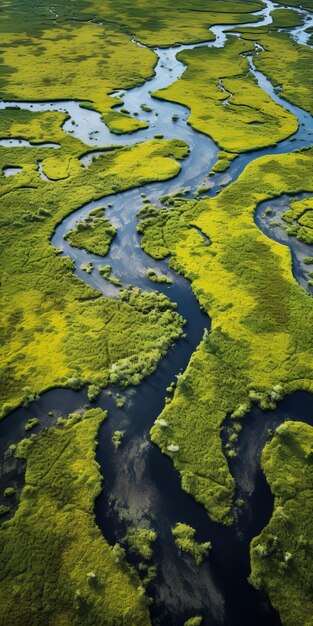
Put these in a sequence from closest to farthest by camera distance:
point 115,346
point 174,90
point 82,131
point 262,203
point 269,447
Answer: point 269,447, point 115,346, point 262,203, point 82,131, point 174,90

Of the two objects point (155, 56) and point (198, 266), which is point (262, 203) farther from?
point (155, 56)

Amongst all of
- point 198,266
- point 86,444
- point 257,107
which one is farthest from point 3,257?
point 257,107

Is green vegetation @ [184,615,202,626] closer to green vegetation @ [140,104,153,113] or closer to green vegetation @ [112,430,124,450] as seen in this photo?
green vegetation @ [112,430,124,450]

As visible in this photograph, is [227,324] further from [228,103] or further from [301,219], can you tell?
[228,103]

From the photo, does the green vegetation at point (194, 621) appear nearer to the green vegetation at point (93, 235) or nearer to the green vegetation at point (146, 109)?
the green vegetation at point (93, 235)

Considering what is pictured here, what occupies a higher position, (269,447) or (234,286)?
(234,286)

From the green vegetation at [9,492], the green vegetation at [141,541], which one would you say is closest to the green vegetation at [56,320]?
the green vegetation at [9,492]
